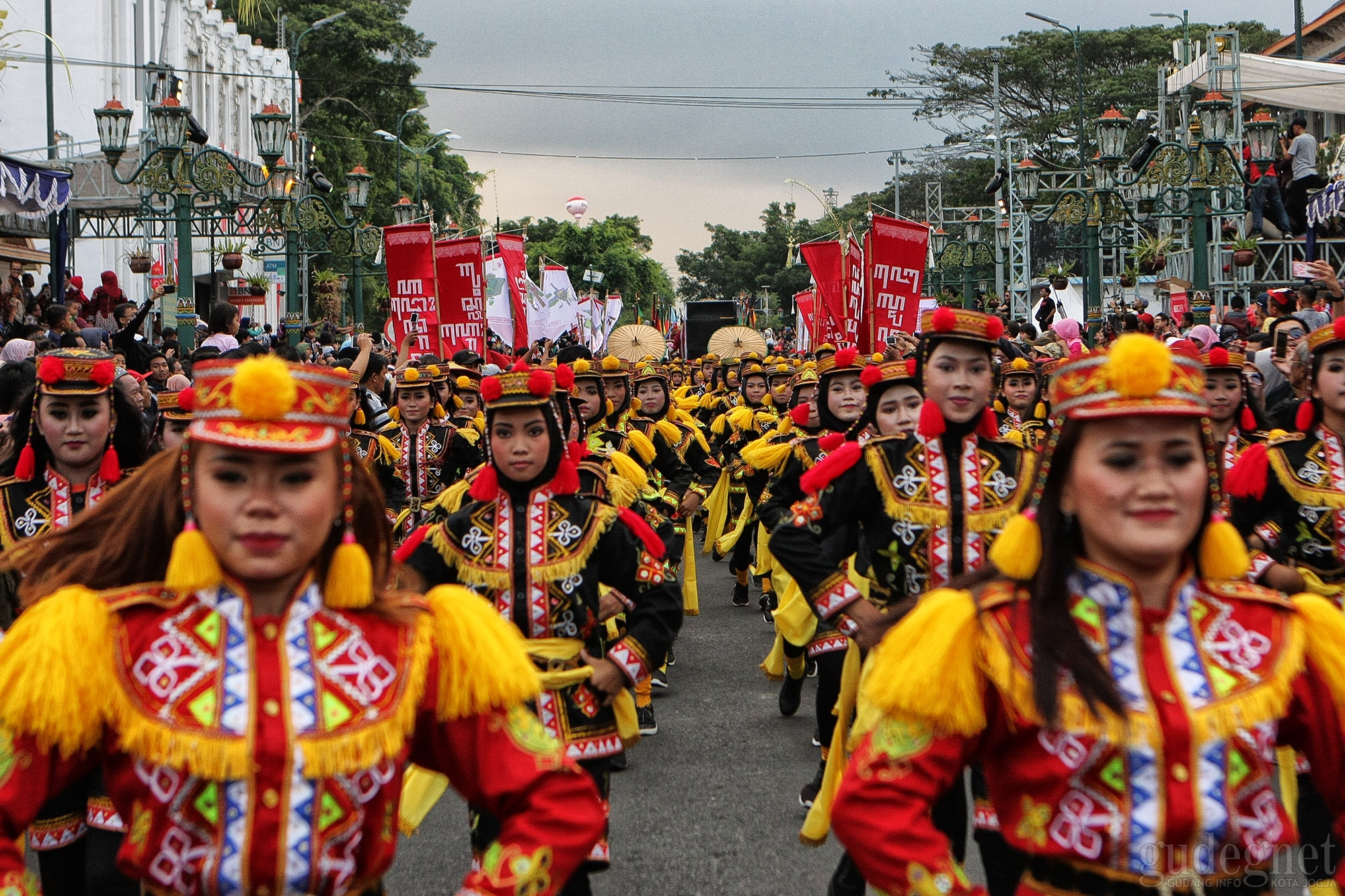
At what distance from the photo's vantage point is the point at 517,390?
510 cm

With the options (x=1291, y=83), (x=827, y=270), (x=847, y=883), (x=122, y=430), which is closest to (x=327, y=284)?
(x=1291, y=83)

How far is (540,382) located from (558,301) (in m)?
21.1

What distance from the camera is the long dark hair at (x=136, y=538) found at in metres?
2.77

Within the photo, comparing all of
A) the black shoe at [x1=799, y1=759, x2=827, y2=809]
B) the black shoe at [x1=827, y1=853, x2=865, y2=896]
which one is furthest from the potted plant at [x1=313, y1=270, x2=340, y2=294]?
the black shoe at [x1=827, y1=853, x2=865, y2=896]

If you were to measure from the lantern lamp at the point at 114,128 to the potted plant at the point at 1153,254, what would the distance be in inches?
608

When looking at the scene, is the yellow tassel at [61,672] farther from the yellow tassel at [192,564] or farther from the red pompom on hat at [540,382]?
the red pompom on hat at [540,382]

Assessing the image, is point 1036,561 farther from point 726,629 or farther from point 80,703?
point 726,629

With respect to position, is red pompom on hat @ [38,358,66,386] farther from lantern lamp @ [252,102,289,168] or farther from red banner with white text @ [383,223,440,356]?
lantern lamp @ [252,102,289,168]

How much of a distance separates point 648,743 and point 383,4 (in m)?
54.2

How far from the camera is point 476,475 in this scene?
5.21 meters

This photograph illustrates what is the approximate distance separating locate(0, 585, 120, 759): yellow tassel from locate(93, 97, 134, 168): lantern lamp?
1730cm

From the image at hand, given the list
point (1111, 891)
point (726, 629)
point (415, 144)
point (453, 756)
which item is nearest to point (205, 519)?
point (453, 756)

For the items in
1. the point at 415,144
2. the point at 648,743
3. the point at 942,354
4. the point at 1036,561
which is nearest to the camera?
the point at 1036,561

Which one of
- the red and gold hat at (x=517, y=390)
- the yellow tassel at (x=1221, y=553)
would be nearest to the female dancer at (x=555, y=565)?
the red and gold hat at (x=517, y=390)
